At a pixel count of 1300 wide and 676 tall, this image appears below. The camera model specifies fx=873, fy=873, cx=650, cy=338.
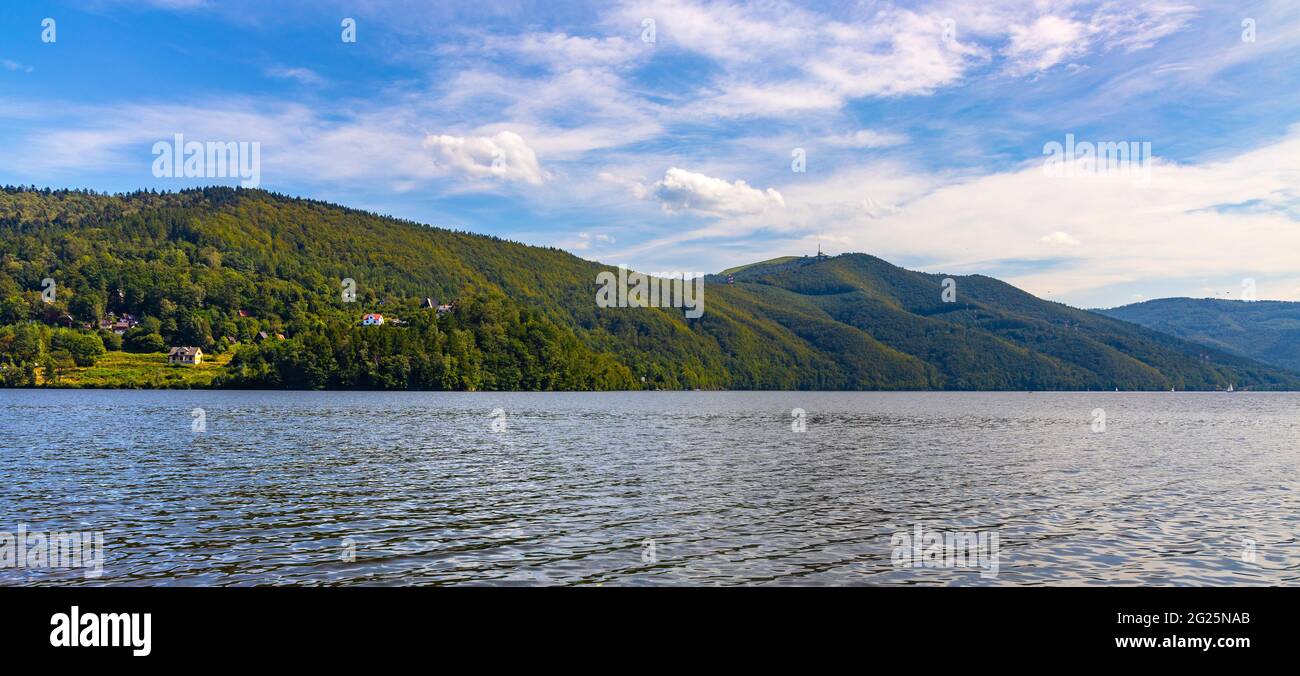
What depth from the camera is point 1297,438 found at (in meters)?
103

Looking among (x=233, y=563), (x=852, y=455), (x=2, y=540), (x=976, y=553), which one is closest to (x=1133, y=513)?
(x=976, y=553)

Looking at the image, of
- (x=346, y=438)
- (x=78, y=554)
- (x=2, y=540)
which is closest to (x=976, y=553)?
(x=78, y=554)

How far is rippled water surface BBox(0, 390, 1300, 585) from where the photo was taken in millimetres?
26969

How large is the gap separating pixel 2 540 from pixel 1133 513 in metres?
45.1

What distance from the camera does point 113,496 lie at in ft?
132

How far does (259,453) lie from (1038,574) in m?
54.4

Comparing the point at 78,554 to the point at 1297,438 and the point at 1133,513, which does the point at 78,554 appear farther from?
the point at 1297,438

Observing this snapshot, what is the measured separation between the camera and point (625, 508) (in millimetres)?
39125

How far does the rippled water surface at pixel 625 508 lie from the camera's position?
2697cm

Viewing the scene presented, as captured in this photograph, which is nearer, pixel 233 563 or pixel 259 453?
pixel 233 563
